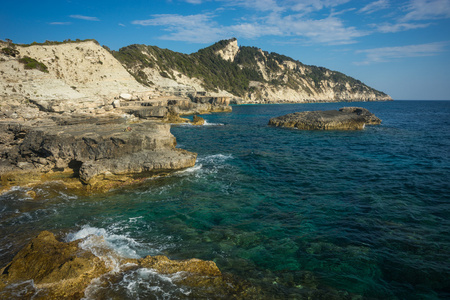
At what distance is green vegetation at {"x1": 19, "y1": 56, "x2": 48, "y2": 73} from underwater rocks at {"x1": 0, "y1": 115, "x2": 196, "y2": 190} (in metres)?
38.3

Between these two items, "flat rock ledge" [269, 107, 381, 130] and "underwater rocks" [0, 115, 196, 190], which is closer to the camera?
"underwater rocks" [0, 115, 196, 190]

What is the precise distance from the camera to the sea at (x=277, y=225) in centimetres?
641

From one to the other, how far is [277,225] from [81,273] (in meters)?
7.19

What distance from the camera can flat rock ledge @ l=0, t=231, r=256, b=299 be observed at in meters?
5.28

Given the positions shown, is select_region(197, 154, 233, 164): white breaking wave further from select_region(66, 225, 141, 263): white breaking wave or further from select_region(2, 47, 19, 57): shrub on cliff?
select_region(2, 47, 19, 57): shrub on cliff

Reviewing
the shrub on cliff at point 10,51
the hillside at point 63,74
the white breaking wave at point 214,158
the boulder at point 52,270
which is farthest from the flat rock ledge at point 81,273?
the shrub on cliff at point 10,51

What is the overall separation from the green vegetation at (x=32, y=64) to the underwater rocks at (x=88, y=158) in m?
38.3

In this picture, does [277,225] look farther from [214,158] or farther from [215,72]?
[215,72]

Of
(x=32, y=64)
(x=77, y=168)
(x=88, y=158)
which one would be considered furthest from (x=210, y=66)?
(x=88, y=158)

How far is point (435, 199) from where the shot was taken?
11.8 m

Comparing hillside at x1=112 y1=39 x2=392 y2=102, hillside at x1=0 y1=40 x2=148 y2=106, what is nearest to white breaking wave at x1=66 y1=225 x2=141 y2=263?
hillside at x1=0 y1=40 x2=148 y2=106

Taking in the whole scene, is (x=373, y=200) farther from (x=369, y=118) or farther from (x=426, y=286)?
(x=369, y=118)

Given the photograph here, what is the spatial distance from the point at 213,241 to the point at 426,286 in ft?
21.8

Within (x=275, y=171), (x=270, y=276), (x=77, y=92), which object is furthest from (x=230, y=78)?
(x=270, y=276)
